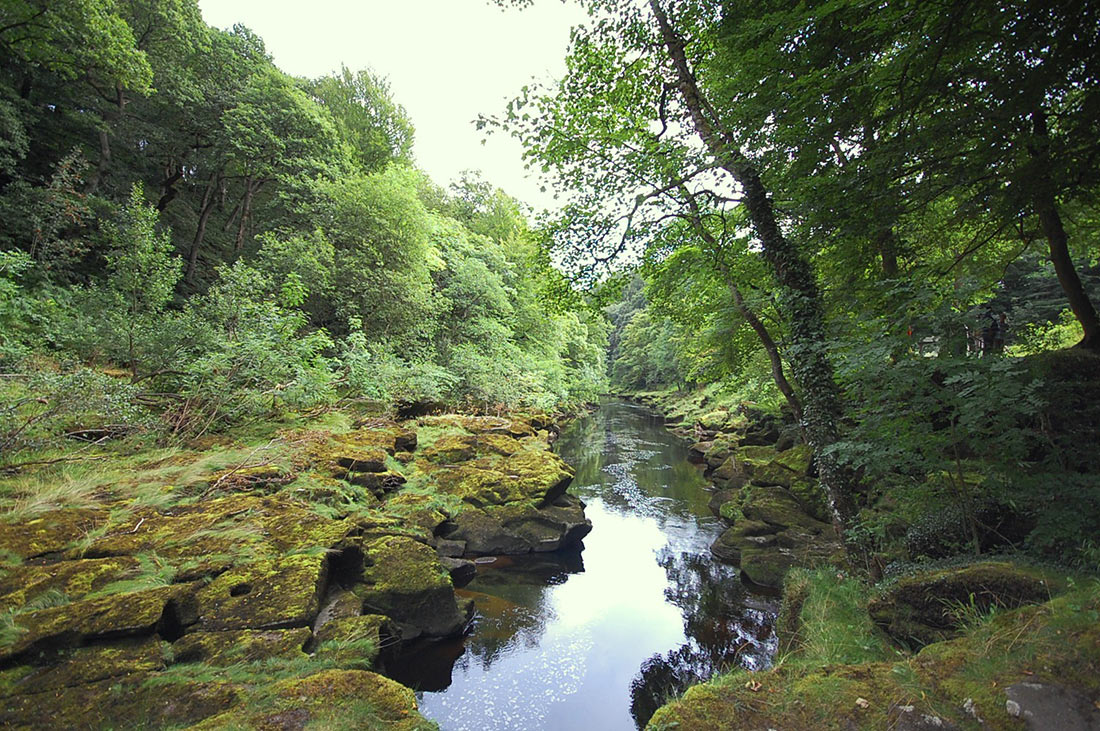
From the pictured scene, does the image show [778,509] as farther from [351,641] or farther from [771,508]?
[351,641]

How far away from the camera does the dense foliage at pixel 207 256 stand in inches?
293

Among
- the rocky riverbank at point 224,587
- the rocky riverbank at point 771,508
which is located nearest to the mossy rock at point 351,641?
the rocky riverbank at point 224,587

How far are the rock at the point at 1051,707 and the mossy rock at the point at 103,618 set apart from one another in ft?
17.7

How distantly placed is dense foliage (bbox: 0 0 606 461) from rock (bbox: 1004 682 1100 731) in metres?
6.43

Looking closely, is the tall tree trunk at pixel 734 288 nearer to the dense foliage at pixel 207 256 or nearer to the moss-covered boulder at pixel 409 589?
the dense foliage at pixel 207 256

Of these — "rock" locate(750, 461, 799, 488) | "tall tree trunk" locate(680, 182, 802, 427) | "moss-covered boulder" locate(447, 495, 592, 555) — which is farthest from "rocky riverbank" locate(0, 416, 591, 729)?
"rock" locate(750, 461, 799, 488)

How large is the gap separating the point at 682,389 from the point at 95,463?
120 feet

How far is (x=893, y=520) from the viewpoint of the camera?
17.6 feet

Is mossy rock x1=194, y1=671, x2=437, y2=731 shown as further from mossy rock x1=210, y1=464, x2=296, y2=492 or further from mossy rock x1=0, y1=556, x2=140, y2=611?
mossy rock x1=210, y1=464, x2=296, y2=492

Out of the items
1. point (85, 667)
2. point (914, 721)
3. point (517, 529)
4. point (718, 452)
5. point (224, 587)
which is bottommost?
point (914, 721)

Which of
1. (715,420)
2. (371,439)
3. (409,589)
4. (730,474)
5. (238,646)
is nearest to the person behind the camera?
(238,646)

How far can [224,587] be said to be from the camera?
396 cm

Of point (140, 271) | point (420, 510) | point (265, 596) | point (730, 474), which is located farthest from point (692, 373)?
point (140, 271)

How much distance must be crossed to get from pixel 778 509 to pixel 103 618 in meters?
9.50
